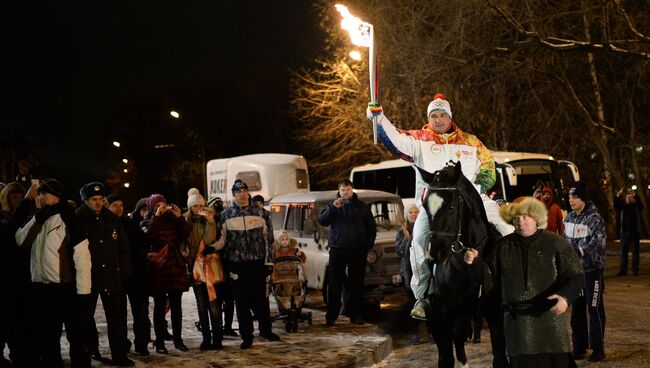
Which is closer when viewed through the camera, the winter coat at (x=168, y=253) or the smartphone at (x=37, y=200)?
the smartphone at (x=37, y=200)

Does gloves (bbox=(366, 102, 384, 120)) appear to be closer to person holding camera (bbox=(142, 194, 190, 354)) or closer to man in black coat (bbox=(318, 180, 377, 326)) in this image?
person holding camera (bbox=(142, 194, 190, 354))

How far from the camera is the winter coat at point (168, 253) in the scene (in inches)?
388

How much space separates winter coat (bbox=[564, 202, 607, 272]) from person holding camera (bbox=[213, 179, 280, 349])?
3950 mm

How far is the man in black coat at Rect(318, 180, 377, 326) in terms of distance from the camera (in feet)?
39.6

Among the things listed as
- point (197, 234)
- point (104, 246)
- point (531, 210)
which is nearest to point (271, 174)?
point (197, 234)

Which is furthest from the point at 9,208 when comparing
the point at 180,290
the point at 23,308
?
the point at 180,290

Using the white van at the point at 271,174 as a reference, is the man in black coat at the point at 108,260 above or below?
below

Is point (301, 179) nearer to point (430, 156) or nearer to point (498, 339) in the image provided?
point (430, 156)

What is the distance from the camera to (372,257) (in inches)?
536

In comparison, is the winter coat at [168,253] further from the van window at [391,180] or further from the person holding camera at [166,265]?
the van window at [391,180]

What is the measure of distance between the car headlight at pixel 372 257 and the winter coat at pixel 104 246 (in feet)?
18.1

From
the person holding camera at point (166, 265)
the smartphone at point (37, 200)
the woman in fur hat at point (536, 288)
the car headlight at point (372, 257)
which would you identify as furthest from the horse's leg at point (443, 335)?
the car headlight at point (372, 257)

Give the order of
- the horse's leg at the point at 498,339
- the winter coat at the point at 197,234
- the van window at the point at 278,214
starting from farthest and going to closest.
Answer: the van window at the point at 278,214, the winter coat at the point at 197,234, the horse's leg at the point at 498,339

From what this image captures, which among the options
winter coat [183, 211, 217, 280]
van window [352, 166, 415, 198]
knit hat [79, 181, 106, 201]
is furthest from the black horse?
van window [352, 166, 415, 198]
